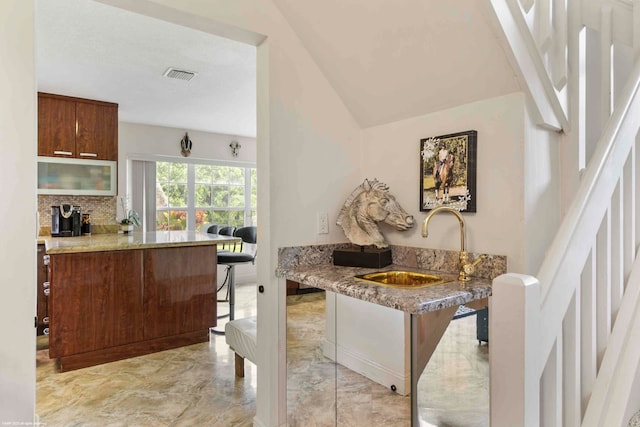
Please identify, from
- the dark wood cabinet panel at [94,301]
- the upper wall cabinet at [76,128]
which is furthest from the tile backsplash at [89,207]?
the dark wood cabinet panel at [94,301]

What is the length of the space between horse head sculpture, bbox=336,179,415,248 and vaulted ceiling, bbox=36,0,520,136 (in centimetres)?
43

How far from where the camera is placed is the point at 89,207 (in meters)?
4.55

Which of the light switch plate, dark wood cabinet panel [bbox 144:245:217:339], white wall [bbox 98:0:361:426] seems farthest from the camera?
dark wood cabinet panel [bbox 144:245:217:339]

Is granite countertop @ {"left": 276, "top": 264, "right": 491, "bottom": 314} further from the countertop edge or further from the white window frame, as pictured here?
the white window frame

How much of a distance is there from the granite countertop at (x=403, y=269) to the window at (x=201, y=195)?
163 inches

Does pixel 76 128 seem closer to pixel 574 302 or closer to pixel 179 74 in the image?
pixel 179 74

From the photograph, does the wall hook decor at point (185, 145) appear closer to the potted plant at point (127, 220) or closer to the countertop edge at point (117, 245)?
the potted plant at point (127, 220)

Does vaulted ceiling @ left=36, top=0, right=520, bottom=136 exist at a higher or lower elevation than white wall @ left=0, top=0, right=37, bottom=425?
higher

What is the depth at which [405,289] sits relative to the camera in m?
1.43

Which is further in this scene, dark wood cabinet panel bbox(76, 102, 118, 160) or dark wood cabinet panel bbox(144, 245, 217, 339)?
dark wood cabinet panel bbox(76, 102, 118, 160)

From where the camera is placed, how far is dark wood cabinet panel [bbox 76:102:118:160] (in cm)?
421

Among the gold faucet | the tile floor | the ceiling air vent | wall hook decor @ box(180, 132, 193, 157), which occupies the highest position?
the ceiling air vent

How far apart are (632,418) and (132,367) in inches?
124

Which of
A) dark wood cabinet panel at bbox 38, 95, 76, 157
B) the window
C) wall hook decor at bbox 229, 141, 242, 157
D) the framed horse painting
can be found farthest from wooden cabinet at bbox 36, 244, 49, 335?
the framed horse painting
